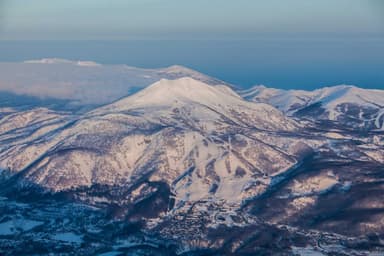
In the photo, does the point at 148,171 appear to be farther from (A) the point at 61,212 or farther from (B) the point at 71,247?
(B) the point at 71,247

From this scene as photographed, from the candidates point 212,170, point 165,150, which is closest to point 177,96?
point 165,150

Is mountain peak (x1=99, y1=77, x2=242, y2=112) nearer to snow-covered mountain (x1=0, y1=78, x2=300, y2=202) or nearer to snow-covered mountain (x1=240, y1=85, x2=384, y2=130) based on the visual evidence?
snow-covered mountain (x1=0, y1=78, x2=300, y2=202)

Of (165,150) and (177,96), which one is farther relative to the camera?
(177,96)

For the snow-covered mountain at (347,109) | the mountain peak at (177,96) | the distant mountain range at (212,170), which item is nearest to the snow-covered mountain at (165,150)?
the distant mountain range at (212,170)

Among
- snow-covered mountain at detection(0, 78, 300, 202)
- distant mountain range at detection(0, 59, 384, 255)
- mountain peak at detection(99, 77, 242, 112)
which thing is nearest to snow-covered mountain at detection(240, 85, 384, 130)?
distant mountain range at detection(0, 59, 384, 255)

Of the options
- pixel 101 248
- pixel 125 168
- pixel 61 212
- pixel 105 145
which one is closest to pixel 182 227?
pixel 101 248

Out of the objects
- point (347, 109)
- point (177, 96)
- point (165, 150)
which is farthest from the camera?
point (347, 109)

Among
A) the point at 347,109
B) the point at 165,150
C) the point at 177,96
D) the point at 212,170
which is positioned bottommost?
the point at 212,170

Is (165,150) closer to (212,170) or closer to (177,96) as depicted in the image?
(212,170)

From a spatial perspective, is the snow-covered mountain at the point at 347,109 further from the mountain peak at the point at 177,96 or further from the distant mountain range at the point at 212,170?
the mountain peak at the point at 177,96
